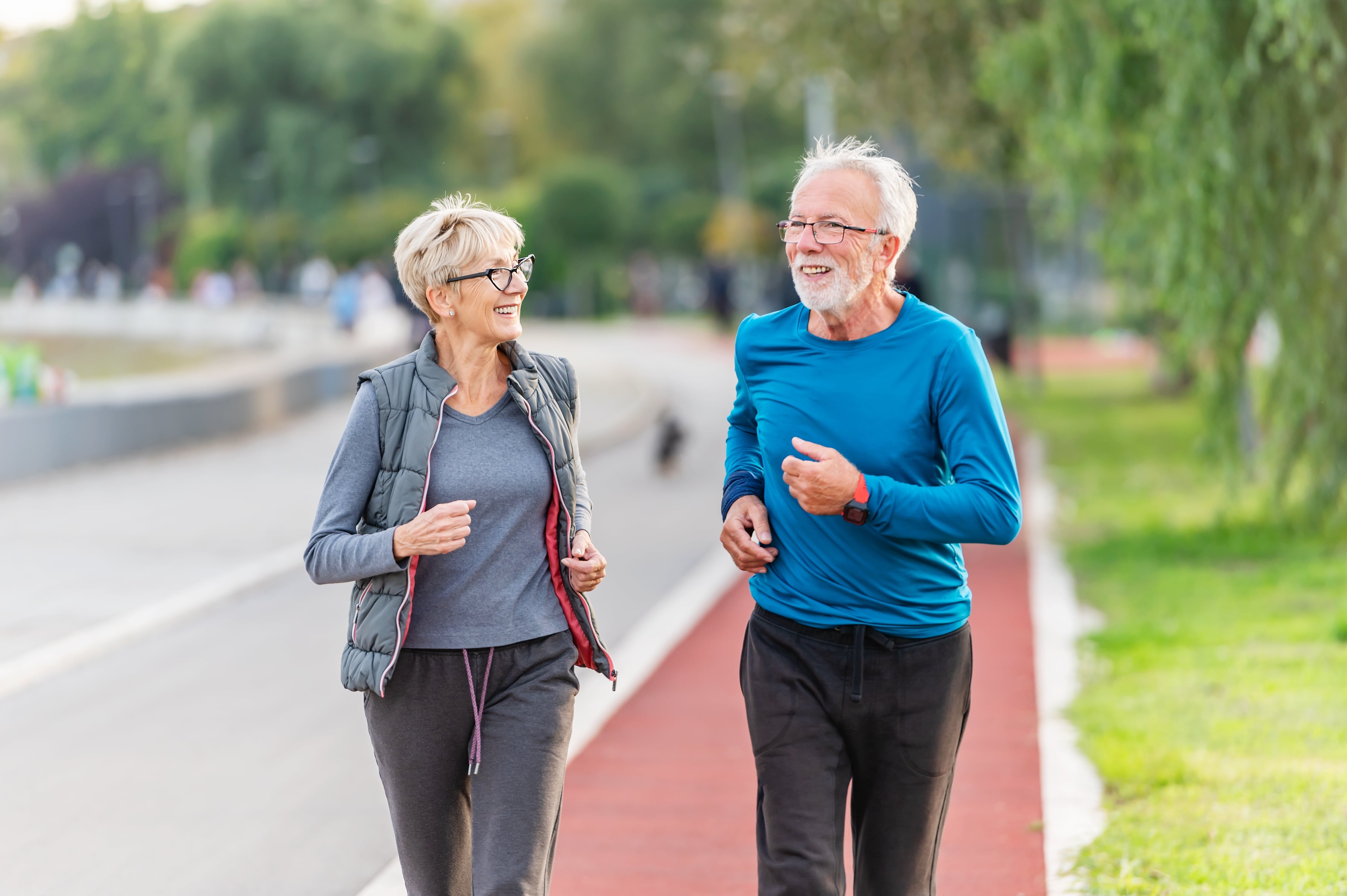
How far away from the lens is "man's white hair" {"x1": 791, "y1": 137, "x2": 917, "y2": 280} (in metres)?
3.54

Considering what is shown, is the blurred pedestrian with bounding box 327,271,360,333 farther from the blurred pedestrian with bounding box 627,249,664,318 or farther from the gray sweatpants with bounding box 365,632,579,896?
the gray sweatpants with bounding box 365,632,579,896

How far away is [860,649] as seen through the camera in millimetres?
3516

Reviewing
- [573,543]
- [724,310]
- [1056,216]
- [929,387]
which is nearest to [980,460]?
[929,387]

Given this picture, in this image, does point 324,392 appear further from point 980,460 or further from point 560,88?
point 560,88

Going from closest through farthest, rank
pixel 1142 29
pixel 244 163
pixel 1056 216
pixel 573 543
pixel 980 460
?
pixel 980 460 → pixel 573 543 → pixel 1142 29 → pixel 1056 216 → pixel 244 163

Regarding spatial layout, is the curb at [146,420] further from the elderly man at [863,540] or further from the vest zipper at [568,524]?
the elderly man at [863,540]

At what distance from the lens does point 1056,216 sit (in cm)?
1428

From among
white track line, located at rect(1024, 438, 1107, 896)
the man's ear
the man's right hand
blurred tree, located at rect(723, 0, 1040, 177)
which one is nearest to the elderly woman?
the man's right hand

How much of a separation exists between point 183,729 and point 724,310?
36.2 m

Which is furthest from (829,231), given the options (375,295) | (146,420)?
(375,295)

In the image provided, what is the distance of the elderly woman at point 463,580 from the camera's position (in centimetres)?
360

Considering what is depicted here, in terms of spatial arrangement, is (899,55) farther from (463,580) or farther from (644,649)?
(463,580)

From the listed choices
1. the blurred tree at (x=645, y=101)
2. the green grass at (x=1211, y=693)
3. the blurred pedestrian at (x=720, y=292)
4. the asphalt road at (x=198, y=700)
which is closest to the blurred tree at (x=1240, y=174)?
the green grass at (x=1211, y=693)

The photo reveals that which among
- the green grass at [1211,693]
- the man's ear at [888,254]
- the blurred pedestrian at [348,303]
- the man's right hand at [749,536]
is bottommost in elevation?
the blurred pedestrian at [348,303]
